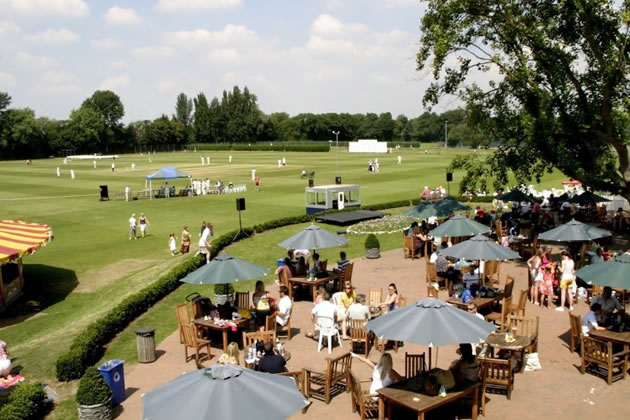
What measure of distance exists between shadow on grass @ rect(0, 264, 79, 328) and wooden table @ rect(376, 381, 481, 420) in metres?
13.1

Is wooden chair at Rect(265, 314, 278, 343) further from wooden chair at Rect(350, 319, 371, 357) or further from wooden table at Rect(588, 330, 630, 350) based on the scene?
wooden table at Rect(588, 330, 630, 350)

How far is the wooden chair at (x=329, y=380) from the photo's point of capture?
972 centimetres

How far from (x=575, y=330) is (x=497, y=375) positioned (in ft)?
8.89

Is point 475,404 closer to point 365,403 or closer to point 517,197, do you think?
point 365,403

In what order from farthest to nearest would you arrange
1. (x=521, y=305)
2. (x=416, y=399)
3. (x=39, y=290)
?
1. (x=39, y=290)
2. (x=521, y=305)
3. (x=416, y=399)

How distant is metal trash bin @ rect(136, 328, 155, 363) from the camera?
1200 centimetres

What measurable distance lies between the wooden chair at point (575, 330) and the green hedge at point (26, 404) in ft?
33.4

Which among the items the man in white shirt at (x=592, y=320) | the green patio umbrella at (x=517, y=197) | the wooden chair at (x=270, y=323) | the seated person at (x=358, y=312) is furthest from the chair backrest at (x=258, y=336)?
the green patio umbrella at (x=517, y=197)

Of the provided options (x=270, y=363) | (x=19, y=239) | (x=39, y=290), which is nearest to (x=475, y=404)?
(x=270, y=363)

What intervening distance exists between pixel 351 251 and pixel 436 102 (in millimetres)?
7115

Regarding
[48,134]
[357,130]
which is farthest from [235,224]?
[357,130]

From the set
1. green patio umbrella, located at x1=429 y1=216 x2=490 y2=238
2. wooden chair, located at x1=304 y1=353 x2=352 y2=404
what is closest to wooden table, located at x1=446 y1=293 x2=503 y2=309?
green patio umbrella, located at x1=429 y1=216 x2=490 y2=238

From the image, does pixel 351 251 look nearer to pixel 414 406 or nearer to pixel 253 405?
pixel 414 406

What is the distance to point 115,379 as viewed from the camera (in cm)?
1014
